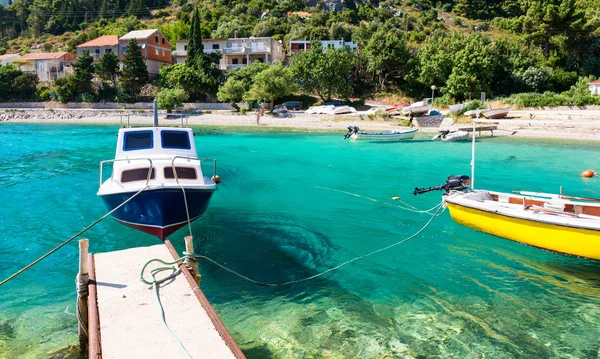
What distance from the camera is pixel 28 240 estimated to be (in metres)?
13.8

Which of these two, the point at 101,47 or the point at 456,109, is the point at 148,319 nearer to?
the point at 456,109

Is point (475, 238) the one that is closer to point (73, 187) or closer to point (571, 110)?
point (73, 187)

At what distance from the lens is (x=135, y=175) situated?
13008 millimetres

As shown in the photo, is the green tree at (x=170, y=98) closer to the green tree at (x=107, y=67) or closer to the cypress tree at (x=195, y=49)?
the cypress tree at (x=195, y=49)

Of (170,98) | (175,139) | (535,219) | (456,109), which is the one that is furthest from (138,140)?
(170,98)

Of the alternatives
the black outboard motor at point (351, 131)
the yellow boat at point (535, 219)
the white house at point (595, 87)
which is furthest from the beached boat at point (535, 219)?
the white house at point (595, 87)

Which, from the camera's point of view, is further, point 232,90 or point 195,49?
point 195,49

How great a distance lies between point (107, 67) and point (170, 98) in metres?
15.0

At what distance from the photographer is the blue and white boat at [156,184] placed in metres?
11.9

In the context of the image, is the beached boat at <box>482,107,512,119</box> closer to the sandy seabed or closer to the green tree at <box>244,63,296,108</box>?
the sandy seabed

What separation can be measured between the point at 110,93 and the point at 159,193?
61704 mm

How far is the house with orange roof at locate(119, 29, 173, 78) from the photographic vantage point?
7294 cm

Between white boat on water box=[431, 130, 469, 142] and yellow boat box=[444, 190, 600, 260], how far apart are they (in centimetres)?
2543

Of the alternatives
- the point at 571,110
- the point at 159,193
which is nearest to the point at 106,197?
the point at 159,193
